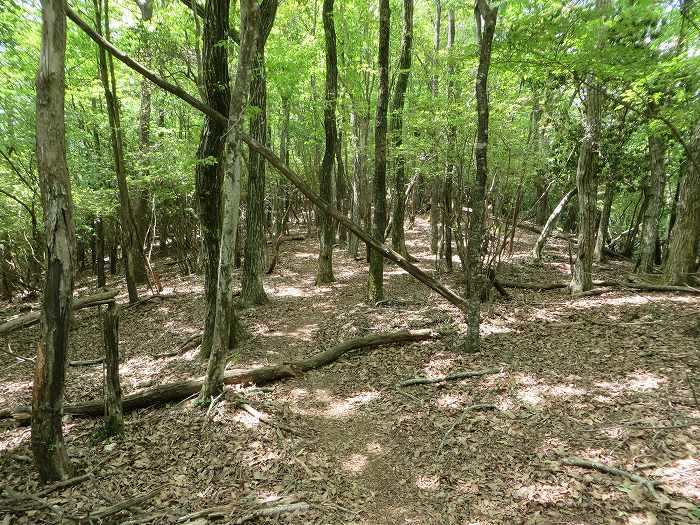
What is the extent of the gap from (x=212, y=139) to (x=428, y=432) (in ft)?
18.2

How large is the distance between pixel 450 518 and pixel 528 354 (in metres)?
3.57

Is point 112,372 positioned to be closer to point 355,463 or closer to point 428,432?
point 355,463

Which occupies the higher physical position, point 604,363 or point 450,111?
point 450,111

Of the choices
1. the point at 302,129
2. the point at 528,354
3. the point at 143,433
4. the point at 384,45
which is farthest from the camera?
the point at 302,129

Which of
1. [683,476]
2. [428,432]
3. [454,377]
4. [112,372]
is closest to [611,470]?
[683,476]

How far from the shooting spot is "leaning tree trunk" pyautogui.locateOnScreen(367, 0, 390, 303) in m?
8.43

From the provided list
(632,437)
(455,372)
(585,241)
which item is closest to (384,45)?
(585,241)

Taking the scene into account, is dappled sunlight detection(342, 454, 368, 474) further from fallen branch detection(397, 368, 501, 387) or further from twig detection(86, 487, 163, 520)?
twig detection(86, 487, 163, 520)

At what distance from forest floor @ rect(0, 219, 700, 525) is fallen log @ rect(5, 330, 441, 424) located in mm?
177

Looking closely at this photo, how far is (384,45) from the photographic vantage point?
8.42 m

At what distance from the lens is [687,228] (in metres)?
8.32

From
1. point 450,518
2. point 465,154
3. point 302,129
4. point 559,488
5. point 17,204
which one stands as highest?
point 302,129

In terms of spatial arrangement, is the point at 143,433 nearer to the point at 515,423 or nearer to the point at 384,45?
the point at 515,423

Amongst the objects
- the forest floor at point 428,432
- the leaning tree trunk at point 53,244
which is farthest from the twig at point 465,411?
the leaning tree trunk at point 53,244
